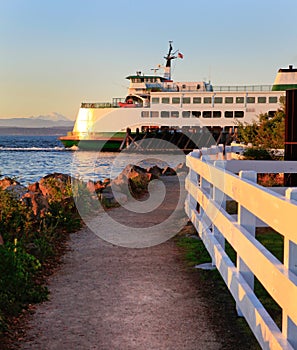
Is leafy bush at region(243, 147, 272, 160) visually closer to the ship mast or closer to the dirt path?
the dirt path

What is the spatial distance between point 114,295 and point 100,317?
2.16ft

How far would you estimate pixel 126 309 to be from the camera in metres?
5.23

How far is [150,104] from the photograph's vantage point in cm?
7019

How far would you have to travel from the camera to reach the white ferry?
222 feet

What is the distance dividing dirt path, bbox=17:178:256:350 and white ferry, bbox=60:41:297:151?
58.4 meters

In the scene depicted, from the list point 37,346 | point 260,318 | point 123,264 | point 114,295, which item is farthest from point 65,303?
point 260,318

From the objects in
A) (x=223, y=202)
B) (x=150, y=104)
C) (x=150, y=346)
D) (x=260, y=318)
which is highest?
(x=150, y=104)

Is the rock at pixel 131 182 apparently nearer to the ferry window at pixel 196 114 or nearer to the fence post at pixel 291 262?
the fence post at pixel 291 262

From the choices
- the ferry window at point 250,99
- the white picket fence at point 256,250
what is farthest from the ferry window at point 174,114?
A: the white picket fence at point 256,250

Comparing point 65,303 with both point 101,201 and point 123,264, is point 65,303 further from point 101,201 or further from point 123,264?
point 101,201

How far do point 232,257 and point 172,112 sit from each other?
208 ft

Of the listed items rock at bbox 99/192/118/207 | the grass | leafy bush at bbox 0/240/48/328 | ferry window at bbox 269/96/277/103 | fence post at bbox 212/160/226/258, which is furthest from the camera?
ferry window at bbox 269/96/277/103

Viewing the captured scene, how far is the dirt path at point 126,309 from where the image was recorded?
4.47m

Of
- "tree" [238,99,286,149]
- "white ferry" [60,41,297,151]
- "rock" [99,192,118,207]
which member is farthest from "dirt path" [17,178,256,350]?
"white ferry" [60,41,297,151]
